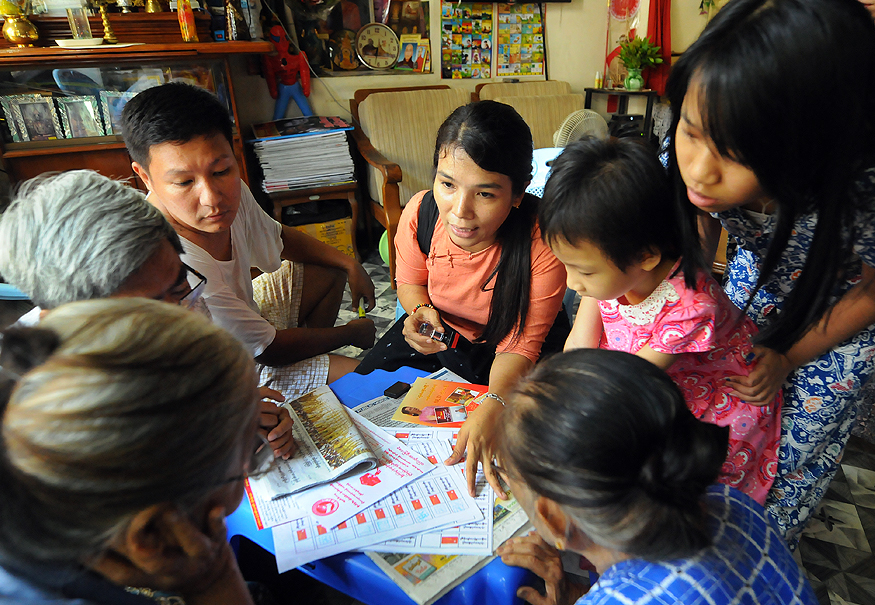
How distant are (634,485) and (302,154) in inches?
120

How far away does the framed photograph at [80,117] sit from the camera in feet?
8.68

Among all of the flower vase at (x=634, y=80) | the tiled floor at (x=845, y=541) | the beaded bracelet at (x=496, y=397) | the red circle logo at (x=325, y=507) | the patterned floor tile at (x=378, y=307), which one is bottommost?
the tiled floor at (x=845, y=541)

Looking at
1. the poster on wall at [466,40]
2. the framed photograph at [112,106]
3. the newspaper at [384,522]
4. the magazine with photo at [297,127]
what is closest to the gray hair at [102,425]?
the newspaper at [384,522]

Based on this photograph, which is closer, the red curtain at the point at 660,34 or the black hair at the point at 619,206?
the black hair at the point at 619,206

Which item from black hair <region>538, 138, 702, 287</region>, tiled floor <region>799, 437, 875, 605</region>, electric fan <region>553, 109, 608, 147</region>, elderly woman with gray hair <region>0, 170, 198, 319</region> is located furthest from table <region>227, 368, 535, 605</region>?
electric fan <region>553, 109, 608, 147</region>

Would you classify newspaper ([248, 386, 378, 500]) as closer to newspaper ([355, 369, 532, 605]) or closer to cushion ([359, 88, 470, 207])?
newspaper ([355, 369, 532, 605])

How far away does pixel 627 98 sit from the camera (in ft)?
14.0

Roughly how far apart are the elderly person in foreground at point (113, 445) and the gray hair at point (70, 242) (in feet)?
1.42

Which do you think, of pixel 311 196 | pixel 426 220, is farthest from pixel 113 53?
pixel 426 220

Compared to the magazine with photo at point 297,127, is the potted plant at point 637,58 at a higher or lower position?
higher

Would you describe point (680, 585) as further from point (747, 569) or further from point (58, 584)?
point (58, 584)

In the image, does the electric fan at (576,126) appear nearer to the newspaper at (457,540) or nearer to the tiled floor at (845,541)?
the tiled floor at (845,541)

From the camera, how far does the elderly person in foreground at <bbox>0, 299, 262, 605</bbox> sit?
465mm

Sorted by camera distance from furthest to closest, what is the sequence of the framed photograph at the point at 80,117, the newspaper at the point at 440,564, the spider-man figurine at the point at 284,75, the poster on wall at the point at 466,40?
the poster on wall at the point at 466,40
the spider-man figurine at the point at 284,75
the framed photograph at the point at 80,117
the newspaper at the point at 440,564
